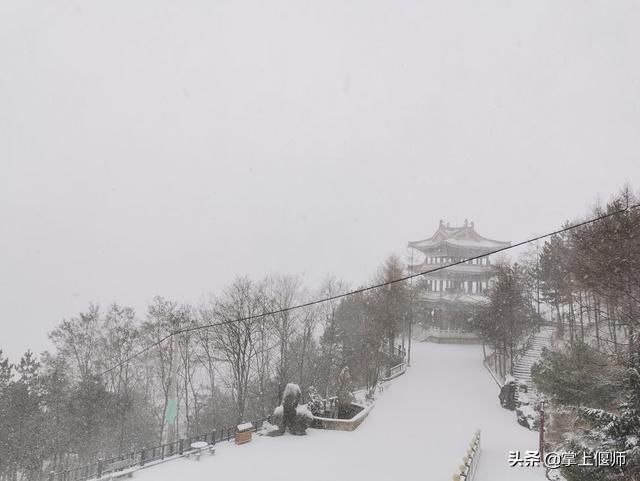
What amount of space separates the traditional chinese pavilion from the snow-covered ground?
70.0ft

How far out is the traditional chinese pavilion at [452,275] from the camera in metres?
42.5

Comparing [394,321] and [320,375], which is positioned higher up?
[394,321]

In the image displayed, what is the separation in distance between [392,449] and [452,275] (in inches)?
1375

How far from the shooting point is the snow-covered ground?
10.9m

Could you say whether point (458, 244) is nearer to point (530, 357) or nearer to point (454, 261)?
point (454, 261)

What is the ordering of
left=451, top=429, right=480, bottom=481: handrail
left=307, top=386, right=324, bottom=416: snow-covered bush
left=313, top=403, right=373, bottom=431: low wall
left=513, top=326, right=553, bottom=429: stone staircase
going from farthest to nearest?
1. left=307, top=386, right=324, bottom=416: snow-covered bush
2. left=513, top=326, right=553, bottom=429: stone staircase
3. left=313, top=403, right=373, bottom=431: low wall
4. left=451, top=429, right=480, bottom=481: handrail

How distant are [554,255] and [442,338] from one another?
13.2 metres

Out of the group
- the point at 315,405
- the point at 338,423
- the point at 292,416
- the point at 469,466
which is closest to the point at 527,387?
the point at 338,423

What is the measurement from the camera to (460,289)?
4606 cm

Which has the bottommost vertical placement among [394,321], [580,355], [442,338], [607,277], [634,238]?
[442,338]

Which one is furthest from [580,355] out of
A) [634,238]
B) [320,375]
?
[320,375]

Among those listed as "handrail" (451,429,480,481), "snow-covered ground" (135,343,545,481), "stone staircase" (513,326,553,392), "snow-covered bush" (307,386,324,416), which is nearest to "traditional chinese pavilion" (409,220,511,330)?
"stone staircase" (513,326,553,392)

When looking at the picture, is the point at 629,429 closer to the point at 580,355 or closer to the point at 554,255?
the point at 580,355
